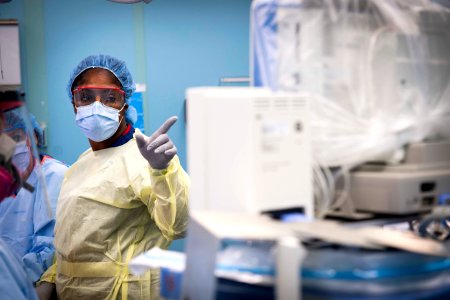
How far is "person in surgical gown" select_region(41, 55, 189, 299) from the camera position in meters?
1.79

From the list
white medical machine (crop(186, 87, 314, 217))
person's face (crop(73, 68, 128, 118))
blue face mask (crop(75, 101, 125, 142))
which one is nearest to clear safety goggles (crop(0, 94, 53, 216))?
blue face mask (crop(75, 101, 125, 142))

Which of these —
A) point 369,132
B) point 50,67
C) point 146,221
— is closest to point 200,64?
point 50,67

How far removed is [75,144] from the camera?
9.96ft

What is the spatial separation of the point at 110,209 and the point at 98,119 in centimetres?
36

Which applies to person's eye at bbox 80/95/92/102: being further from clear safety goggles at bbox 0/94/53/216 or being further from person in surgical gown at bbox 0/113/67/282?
clear safety goggles at bbox 0/94/53/216

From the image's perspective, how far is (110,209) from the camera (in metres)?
1.82

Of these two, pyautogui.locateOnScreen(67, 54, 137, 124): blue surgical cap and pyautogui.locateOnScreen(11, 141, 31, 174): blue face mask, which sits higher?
pyautogui.locateOnScreen(67, 54, 137, 124): blue surgical cap

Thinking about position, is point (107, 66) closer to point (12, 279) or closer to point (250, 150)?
point (12, 279)

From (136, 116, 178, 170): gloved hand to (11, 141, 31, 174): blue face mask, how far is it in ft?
1.18

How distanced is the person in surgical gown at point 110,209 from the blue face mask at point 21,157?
1.10ft

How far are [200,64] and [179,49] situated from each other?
0.17 m

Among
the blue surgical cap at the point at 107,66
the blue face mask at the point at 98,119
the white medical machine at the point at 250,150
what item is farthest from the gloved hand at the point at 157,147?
the white medical machine at the point at 250,150

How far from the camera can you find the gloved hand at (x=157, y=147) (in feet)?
5.40

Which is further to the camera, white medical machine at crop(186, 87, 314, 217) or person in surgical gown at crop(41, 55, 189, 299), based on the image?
person in surgical gown at crop(41, 55, 189, 299)
